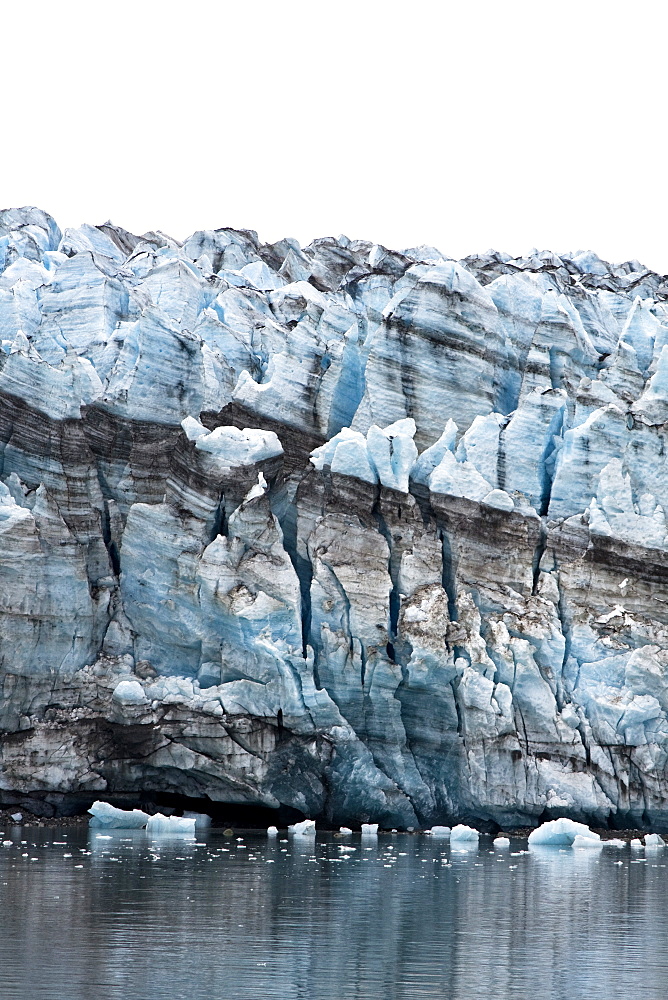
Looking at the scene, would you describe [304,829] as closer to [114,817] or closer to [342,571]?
[114,817]

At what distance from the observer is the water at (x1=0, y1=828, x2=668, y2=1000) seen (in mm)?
12766

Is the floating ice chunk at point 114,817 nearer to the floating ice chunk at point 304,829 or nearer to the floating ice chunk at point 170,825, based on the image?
the floating ice chunk at point 170,825

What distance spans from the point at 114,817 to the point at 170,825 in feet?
4.53

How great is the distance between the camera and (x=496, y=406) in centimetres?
3456

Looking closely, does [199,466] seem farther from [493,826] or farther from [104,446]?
[493,826]

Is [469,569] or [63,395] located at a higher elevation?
[63,395]

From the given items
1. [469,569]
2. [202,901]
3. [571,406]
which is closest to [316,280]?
[571,406]

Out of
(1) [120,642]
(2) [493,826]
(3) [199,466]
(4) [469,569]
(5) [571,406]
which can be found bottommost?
(2) [493,826]

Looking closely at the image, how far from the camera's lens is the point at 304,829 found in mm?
29328

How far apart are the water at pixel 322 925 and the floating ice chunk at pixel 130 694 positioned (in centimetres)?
419

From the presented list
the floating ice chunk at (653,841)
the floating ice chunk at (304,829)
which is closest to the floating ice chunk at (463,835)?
the floating ice chunk at (304,829)

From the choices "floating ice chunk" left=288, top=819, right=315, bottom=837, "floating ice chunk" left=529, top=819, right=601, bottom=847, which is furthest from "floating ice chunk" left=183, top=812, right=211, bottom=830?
"floating ice chunk" left=529, top=819, right=601, bottom=847

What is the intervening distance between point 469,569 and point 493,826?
611cm

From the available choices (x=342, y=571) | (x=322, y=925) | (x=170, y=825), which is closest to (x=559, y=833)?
(x=342, y=571)
